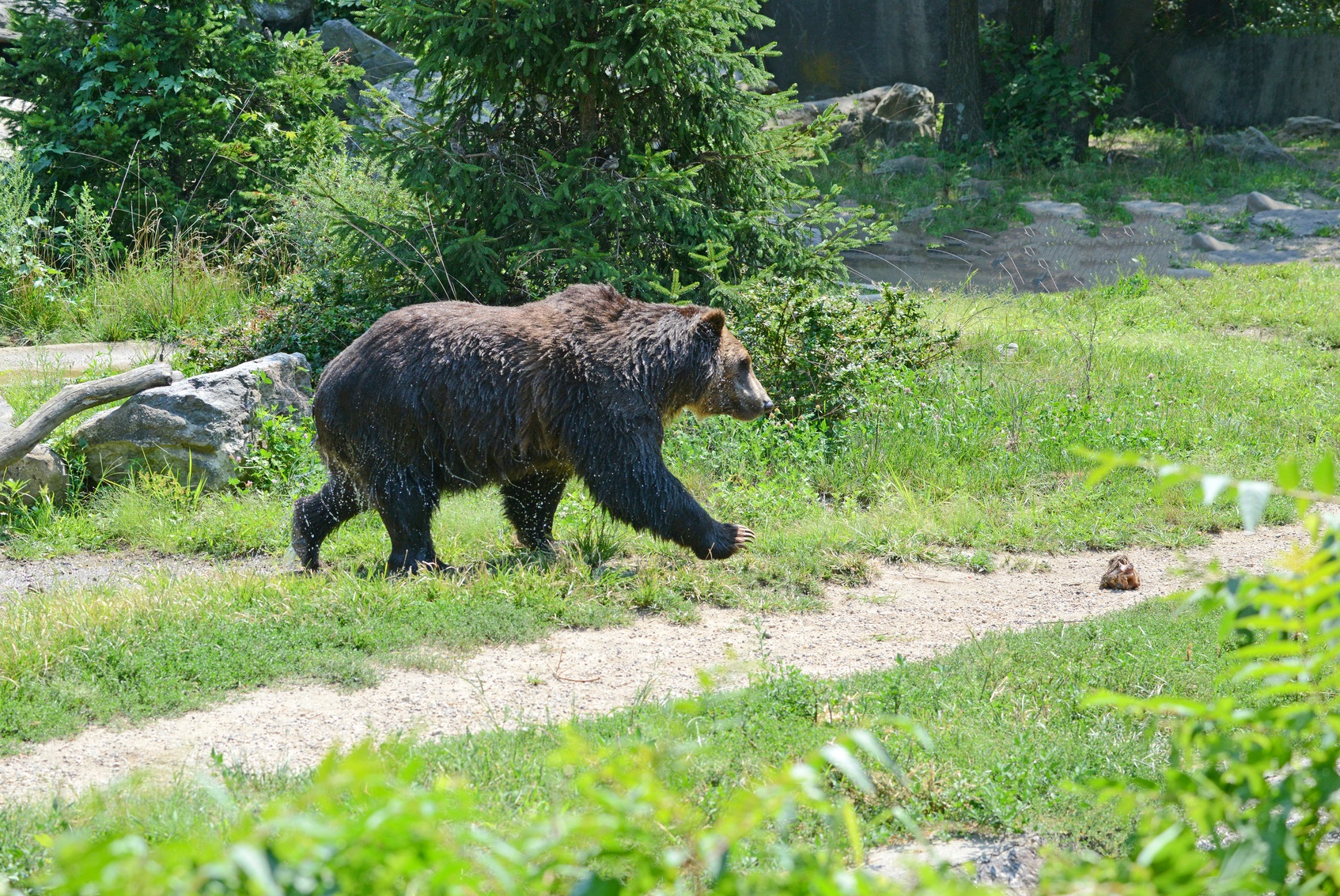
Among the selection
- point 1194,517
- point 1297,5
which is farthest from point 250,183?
point 1297,5

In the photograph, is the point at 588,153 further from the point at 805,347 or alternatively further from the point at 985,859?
the point at 985,859

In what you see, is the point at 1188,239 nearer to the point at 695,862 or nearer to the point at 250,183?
the point at 250,183

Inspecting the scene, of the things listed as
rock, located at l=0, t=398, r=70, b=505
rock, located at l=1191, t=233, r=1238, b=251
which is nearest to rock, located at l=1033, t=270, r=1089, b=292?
rock, located at l=1191, t=233, r=1238, b=251

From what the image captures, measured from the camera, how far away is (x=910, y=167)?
19.5 m

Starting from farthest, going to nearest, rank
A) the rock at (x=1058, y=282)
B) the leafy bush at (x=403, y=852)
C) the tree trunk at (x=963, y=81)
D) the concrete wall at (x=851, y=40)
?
the concrete wall at (x=851, y=40), the tree trunk at (x=963, y=81), the rock at (x=1058, y=282), the leafy bush at (x=403, y=852)

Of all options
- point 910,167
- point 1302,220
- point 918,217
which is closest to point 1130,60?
point 910,167

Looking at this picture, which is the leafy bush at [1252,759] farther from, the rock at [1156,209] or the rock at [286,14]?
the rock at [286,14]

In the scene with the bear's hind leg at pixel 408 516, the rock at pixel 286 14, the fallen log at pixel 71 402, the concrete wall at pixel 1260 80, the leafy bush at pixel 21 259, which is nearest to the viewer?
the bear's hind leg at pixel 408 516

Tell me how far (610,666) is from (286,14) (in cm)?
1637

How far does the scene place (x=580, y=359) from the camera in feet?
21.2

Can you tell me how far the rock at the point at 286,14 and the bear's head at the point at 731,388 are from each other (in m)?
14.0

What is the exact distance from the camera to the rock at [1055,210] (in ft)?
54.3

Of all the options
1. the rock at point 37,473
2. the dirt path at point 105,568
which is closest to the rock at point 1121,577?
the dirt path at point 105,568

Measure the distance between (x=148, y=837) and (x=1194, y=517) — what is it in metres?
6.68
